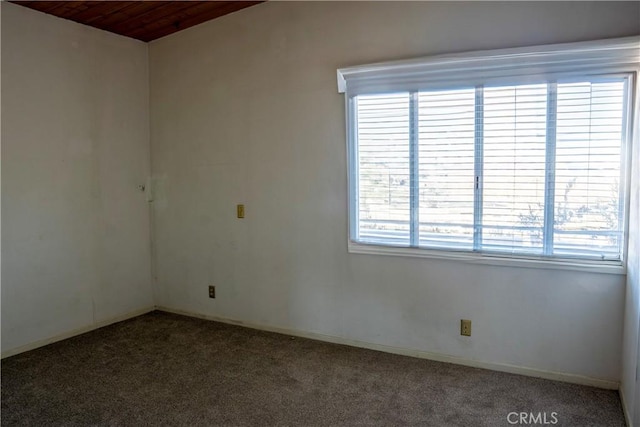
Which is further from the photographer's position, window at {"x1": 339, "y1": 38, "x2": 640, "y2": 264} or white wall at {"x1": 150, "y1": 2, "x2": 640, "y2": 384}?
white wall at {"x1": 150, "y1": 2, "x2": 640, "y2": 384}

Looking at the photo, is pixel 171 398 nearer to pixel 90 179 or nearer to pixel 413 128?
pixel 90 179

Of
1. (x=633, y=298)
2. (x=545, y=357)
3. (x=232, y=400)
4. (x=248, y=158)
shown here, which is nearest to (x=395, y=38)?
(x=248, y=158)

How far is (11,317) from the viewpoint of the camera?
3316mm

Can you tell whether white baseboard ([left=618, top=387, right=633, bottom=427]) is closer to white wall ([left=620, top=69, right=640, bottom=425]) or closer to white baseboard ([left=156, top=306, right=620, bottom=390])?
white wall ([left=620, top=69, right=640, bottom=425])

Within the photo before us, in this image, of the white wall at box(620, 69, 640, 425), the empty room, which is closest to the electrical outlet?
the empty room

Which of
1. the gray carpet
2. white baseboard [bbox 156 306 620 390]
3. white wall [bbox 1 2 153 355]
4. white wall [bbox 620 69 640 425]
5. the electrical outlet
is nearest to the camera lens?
white wall [bbox 620 69 640 425]

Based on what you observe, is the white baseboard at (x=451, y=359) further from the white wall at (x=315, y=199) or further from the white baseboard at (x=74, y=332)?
the white baseboard at (x=74, y=332)

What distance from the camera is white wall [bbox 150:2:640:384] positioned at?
279cm

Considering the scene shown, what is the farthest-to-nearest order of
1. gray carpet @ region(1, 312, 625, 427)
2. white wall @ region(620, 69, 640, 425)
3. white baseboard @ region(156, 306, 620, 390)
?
white baseboard @ region(156, 306, 620, 390) → gray carpet @ region(1, 312, 625, 427) → white wall @ region(620, 69, 640, 425)

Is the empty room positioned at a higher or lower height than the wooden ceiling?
lower

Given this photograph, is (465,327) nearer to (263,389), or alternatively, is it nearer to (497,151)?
(497,151)

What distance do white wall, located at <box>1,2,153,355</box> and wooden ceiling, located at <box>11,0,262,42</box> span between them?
114 millimetres

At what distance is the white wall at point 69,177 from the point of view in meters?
3.31

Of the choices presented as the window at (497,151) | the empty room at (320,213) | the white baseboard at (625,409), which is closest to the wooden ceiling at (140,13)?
the empty room at (320,213)
